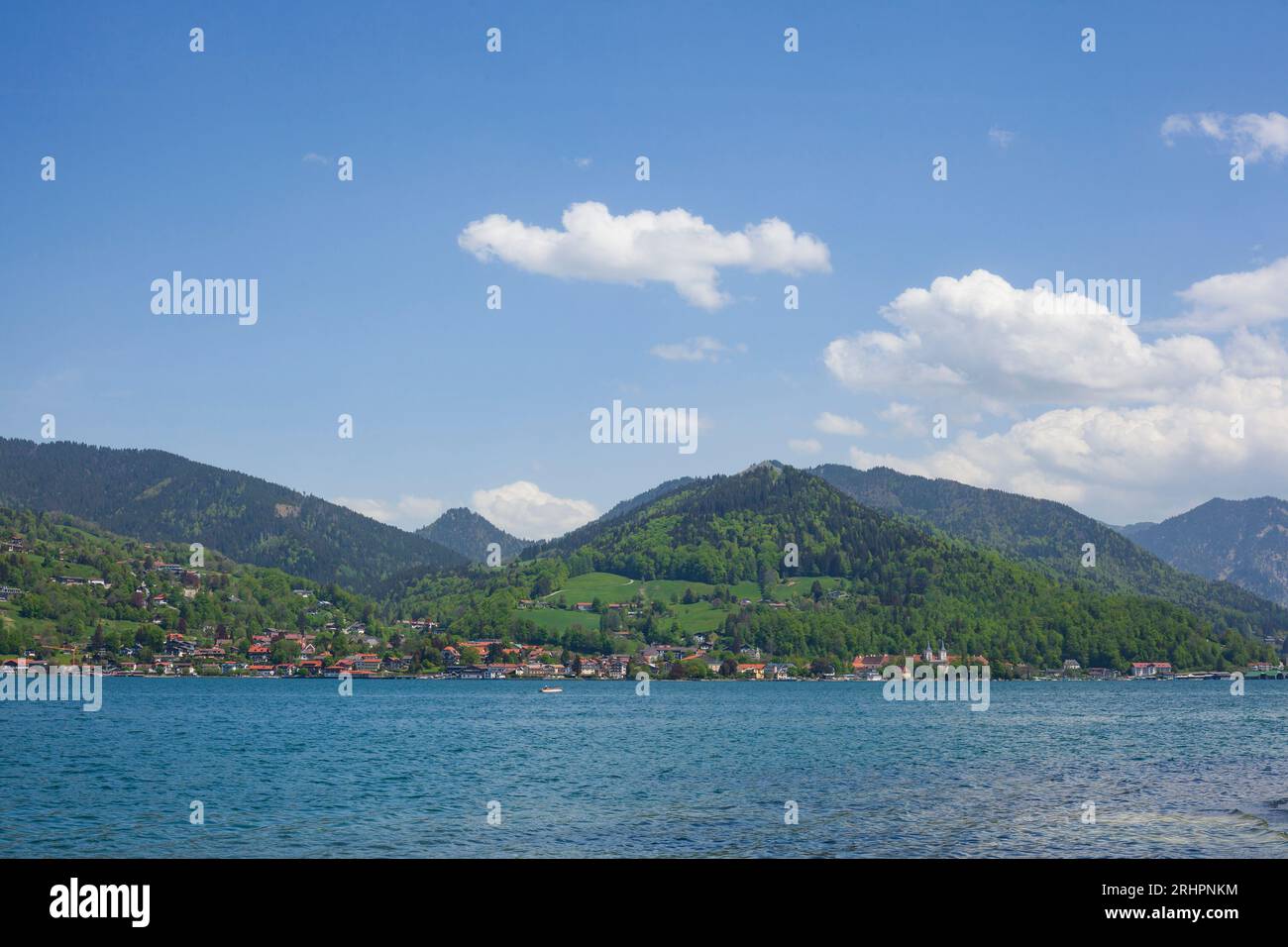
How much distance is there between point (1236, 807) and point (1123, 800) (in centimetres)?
393

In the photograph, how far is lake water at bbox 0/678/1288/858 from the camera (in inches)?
1352

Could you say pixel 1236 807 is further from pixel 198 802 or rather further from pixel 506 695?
pixel 506 695

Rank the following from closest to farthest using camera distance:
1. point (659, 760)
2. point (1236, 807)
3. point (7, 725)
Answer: point (1236, 807) → point (659, 760) → point (7, 725)

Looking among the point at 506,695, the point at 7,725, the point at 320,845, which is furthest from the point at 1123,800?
the point at 506,695

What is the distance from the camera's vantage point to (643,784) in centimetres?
4925

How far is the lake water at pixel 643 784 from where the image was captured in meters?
34.3

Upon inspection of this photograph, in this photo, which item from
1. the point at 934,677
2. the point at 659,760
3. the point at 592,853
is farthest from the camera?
the point at 934,677

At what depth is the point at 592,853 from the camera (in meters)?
32.2

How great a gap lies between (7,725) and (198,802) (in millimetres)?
53302

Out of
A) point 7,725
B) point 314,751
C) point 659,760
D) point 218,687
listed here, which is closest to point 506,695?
point 218,687

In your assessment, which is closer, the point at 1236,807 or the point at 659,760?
the point at 1236,807

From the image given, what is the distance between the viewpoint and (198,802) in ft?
142

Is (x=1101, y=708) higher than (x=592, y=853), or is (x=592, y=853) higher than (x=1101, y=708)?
(x=592, y=853)
